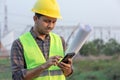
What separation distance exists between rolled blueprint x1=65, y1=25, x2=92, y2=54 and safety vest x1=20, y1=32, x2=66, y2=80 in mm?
204

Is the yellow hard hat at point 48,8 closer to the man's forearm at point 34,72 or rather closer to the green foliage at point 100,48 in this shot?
the man's forearm at point 34,72

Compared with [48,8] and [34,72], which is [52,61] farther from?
[48,8]

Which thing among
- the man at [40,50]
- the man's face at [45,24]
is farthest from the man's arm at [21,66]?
the man's face at [45,24]

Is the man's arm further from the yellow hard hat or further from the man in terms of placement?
the yellow hard hat

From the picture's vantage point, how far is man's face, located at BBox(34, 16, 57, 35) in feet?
11.0

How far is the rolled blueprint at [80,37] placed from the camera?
2990 millimetres

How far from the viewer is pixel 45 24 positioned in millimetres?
3340

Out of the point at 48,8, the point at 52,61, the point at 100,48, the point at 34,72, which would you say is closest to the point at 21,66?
the point at 34,72

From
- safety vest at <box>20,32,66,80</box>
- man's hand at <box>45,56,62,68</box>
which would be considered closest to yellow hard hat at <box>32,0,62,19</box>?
safety vest at <box>20,32,66,80</box>

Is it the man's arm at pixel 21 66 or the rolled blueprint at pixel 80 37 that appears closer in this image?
the rolled blueprint at pixel 80 37

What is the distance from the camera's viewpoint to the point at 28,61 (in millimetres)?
3414

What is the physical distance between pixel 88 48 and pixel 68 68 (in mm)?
38176

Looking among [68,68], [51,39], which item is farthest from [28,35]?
[68,68]

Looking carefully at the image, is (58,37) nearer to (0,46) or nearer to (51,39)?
(51,39)
